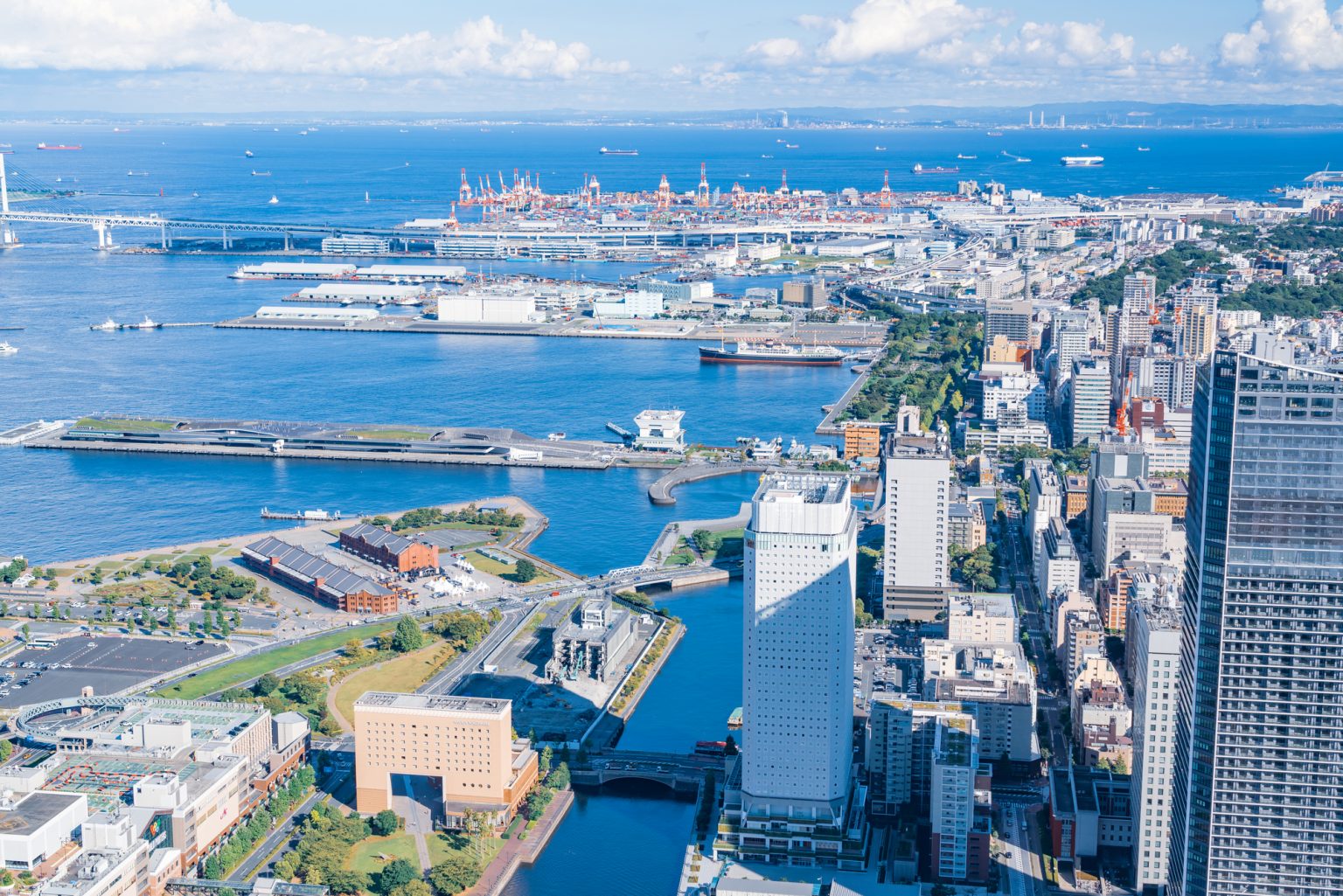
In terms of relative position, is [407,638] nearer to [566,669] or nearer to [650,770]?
[566,669]

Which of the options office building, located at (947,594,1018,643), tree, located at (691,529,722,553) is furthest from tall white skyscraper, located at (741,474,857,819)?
tree, located at (691,529,722,553)

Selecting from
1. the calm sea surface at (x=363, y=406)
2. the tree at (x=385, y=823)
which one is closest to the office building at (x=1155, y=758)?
the calm sea surface at (x=363, y=406)

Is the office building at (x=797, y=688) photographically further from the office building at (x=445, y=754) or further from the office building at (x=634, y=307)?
the office building at (x=634, y=307)

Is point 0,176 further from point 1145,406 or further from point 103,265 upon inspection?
point 1145,406

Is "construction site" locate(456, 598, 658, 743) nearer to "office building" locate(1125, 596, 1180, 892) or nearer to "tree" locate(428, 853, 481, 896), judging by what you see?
"tree" locate(428, 853, 481, 896)

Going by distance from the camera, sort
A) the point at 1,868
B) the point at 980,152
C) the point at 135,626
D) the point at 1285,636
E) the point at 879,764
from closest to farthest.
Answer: the point at 1285,636
the point at 1,868
the point at 879,764
the point at 135,626
the point at 980,152

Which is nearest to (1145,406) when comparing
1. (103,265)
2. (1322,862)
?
(1322,862)

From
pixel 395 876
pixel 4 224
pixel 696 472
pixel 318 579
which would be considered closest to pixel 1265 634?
pixel 395 876
